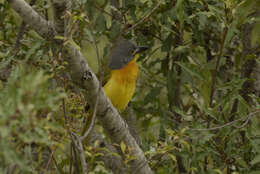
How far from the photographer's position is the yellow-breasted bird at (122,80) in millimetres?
4824

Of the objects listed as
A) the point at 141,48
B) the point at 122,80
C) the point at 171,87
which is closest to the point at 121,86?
the point at 122,80

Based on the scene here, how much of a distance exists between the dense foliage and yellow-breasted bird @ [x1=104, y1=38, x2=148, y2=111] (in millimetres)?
129

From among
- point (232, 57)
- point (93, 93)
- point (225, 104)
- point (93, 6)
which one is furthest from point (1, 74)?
point (232, 57)

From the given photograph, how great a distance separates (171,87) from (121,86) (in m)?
0.62

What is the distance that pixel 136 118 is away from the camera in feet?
16.5

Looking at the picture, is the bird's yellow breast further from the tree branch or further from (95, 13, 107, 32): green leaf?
the tree branch

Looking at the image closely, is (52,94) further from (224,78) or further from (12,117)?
(224,78)

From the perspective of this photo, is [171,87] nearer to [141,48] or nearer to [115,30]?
[141,48]

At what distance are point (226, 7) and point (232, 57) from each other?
6.37ft

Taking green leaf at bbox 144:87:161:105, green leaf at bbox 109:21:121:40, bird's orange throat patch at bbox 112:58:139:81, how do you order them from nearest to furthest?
green leaf at bbox 109:21:121:40 → green leaf at bbox 144:87:161:105 → bird's orange throat patch at bbox 112:58:139:81

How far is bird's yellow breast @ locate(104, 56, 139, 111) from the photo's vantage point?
4816mm

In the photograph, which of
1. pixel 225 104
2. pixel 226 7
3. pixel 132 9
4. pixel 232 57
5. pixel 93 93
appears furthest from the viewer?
pixel 232 57

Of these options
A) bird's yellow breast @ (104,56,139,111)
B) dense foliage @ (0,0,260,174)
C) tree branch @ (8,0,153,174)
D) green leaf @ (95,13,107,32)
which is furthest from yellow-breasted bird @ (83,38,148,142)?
tree branch @ (8,0,153,174)

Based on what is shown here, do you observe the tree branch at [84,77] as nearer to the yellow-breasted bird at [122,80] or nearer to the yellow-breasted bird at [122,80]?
the yellow-breasted bird at [122,80]
